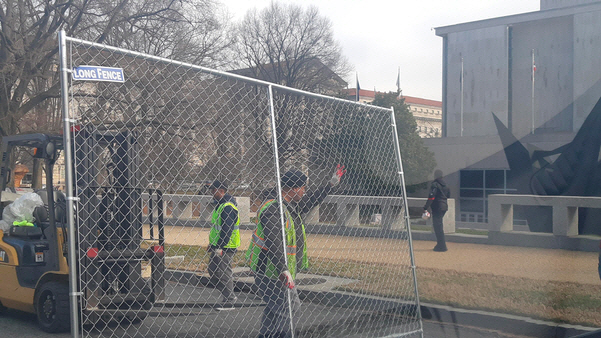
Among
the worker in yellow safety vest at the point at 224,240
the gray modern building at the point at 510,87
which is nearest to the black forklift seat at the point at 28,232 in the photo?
the worker in yellow safety vest at the point at 224,240

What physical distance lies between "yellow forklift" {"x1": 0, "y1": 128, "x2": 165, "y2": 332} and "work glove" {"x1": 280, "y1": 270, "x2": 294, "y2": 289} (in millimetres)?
1764

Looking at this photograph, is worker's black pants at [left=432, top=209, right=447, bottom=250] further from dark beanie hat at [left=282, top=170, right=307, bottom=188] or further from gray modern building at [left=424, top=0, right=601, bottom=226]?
dark beanie hat at [left=282, top=170, right=307, bottom=188]

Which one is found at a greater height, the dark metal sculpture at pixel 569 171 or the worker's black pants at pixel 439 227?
the dark metal sculpture at pixel 569 171

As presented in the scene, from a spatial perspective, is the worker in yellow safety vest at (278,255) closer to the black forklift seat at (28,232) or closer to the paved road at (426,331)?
the paved road at (426,331)

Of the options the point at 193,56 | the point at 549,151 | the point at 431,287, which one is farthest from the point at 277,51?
the point at 431,287

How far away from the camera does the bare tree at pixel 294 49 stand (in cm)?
3331

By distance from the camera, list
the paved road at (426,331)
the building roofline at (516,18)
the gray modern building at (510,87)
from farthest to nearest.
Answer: the gray modern building at (510,87) → the building roofline at (516,18) → the paved road at (426,331)

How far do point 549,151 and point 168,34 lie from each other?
1314 centimetres

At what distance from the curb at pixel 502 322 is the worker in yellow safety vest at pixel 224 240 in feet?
8.30

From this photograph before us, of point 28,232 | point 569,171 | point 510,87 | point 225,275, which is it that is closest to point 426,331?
point 225,275

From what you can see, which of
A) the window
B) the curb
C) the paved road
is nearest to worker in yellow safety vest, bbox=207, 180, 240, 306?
the paved road

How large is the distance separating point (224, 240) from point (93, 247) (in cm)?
199

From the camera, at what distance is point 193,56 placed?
19500 millimetres

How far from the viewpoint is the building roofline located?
49.5ft
